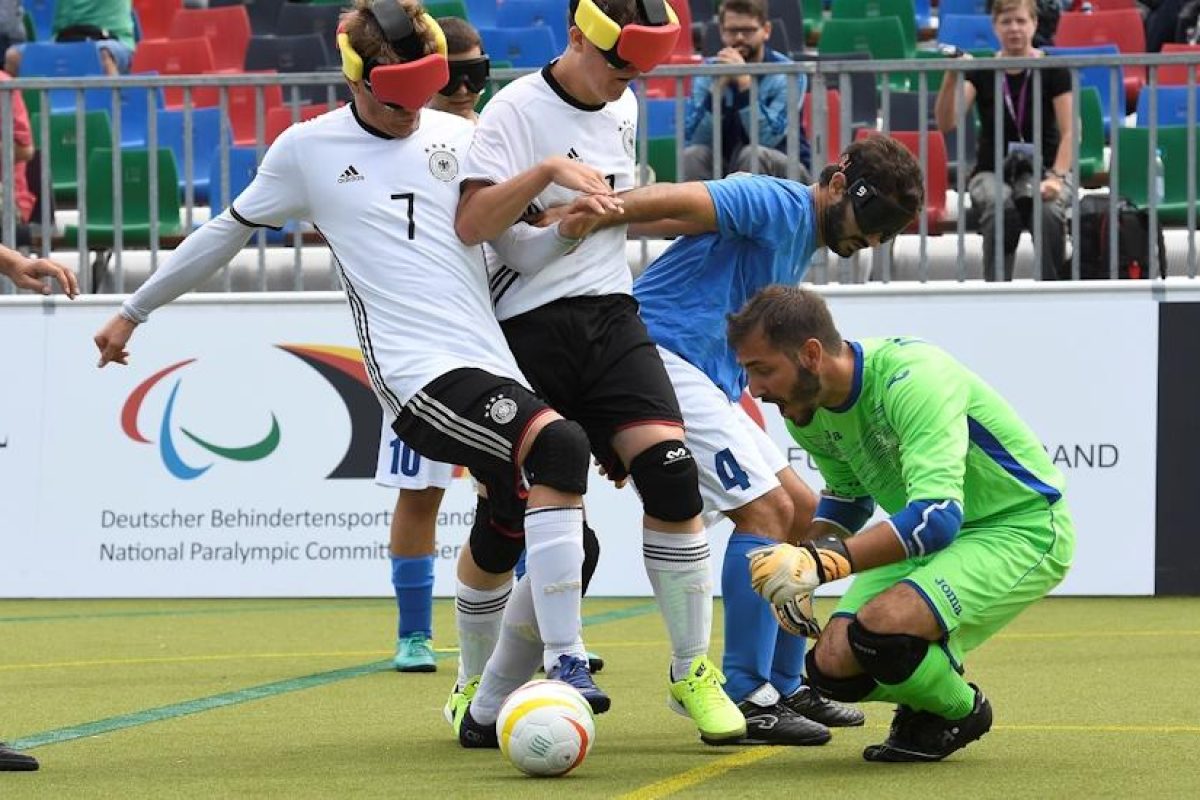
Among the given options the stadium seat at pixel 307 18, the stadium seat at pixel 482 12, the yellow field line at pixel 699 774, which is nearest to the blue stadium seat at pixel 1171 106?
the yellow field line at pixel 699 774

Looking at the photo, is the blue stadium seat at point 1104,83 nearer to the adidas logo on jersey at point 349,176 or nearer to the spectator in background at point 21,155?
the spectator in background at point 21,155

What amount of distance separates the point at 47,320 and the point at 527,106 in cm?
509

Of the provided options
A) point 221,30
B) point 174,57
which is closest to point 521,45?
point 174,57

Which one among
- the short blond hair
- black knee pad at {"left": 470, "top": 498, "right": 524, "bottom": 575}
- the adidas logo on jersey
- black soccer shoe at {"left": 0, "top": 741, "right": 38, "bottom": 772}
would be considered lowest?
black soccer shoe at {"left": 0, "top": 741, "right": 38, "bottom": 772}

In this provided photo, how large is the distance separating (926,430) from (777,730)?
0.99 m

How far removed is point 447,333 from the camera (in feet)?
16.8

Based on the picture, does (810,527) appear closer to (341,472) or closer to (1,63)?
(341,472)

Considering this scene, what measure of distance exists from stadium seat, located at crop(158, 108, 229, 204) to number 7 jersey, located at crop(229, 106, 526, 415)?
5112mm

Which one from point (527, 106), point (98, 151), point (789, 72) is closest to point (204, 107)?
point (98, 151)

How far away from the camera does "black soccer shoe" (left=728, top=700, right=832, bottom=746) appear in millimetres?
5234

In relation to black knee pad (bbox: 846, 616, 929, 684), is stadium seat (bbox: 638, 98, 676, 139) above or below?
above

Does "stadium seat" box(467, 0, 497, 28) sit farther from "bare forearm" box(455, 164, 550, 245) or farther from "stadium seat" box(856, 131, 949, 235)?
"bare forearm" box(455, 164, 550, 245)

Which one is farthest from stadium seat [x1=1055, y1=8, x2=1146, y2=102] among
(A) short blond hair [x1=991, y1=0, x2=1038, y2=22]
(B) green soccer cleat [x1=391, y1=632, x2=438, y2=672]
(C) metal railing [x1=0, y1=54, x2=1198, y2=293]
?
(B) green soccer cleat [x1=391, y1=632, x2=438, y2=672]

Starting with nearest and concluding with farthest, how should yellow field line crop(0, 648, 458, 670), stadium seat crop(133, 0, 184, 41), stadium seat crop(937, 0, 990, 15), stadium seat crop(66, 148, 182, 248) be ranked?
yellow field line crop(0, 648, 458, 670) < stadium seat crop(66, 148, 182, 248) < stadium seat crop(937, 0, 990, 15) < stadium seat crop(133, 0, 184, 41)
